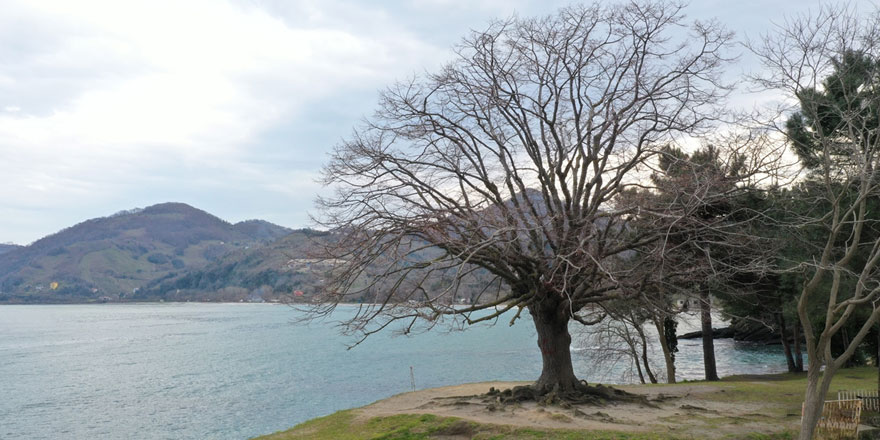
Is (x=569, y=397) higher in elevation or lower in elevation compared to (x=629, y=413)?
higher

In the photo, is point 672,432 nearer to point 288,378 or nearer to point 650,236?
point 650,236

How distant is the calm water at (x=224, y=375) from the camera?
33.9 metres

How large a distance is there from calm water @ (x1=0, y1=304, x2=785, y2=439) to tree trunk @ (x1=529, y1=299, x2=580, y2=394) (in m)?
15.8

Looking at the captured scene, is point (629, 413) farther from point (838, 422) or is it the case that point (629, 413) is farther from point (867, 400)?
point (867, 400)

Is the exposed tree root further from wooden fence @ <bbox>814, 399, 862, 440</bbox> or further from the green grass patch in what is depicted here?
wooden fence @ <bbox>814, 399, 862, 440</bbox>

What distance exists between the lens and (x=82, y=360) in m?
64.6

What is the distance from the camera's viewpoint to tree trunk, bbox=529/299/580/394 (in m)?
19.0

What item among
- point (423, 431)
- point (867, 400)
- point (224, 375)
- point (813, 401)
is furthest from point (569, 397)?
point (224, 375)

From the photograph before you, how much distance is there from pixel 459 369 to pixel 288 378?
509 inches

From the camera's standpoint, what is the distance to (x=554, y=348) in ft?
63.1

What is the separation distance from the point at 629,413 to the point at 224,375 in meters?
41.6

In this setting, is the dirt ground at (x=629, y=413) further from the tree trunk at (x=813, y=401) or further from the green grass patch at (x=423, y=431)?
the tree trunk at (x=813, y=401)

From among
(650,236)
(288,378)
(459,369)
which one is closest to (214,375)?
(288,378)

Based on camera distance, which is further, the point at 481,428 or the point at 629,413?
the point at 629,413
